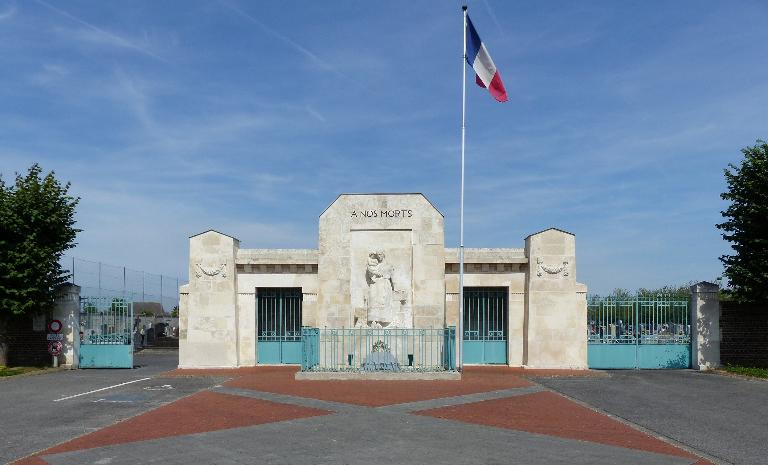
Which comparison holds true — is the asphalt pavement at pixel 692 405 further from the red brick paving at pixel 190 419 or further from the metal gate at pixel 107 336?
the metal gate at pixel 107 336

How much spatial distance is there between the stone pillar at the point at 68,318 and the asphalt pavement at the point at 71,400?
1.06 metres

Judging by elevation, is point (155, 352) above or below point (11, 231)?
below

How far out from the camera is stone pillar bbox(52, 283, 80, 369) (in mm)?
21766

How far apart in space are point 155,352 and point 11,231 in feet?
35.9

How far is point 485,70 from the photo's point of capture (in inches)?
750

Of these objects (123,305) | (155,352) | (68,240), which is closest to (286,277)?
(123,305)

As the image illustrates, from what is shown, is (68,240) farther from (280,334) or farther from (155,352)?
(155,352)

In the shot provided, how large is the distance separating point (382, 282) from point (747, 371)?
10.2 m

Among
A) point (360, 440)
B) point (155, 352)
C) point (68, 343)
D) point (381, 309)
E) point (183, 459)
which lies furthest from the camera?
point (155, 352)

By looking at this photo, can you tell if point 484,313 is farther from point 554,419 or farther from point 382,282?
point 554,419

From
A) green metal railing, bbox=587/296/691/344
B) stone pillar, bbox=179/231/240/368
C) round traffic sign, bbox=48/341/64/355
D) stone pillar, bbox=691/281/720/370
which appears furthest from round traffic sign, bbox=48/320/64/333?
stone pillar, bbox=691/281/720/370

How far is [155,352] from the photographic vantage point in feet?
99.0

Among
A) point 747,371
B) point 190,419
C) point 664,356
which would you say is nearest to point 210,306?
point 190,419

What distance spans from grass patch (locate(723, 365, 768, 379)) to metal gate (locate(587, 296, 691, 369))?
131cm
